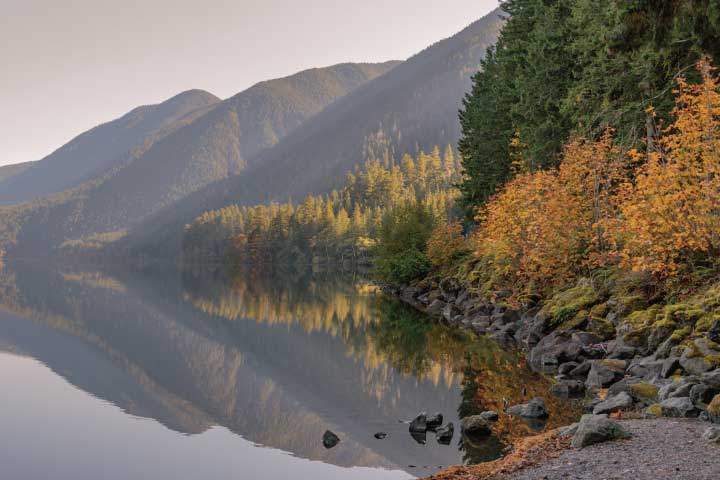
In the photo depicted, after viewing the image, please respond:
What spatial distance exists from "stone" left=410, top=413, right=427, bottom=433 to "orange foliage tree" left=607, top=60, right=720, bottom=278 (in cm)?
881

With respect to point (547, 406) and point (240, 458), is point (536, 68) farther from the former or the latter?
point (240, 458)

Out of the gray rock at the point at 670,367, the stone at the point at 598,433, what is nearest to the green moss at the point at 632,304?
the gray rock at the point at 670,367

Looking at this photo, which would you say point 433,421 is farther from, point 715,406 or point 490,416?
point 715,406

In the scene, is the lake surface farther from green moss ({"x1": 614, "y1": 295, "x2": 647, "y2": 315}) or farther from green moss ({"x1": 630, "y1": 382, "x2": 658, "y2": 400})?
green moss ({"x1": 614, "y1": 295, "x2": 647, "y2": 315})

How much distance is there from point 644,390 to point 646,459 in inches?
207

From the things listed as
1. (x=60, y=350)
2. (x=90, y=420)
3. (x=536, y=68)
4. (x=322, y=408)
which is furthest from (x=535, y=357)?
(x=60, y=350)

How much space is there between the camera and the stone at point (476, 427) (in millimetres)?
15891

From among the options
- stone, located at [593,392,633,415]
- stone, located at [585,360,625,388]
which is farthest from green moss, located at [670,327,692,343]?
stone, located at [593,392,633,415]

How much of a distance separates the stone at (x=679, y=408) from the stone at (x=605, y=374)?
16.0 ft

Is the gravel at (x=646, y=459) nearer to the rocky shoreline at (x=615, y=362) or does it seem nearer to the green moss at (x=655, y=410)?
the rocky shoreline at (x=615, y=362)

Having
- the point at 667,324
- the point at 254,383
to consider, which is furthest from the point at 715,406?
the point at 254,383

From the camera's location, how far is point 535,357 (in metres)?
24.2

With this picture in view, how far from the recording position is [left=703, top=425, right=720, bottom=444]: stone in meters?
10.4

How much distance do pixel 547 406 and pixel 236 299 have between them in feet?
176
